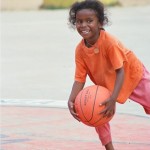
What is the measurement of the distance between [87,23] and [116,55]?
1.18ft

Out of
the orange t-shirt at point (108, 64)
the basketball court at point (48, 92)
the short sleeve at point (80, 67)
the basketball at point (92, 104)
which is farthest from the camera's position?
the basketball court at point (48, 92)

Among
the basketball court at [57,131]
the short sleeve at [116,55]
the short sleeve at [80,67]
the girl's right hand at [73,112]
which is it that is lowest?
the basketball court at [57,131]

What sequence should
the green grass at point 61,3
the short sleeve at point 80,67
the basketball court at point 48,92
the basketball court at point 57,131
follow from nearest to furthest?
the short sleeve at point 80,67 → the basketball court at point 57,131 → the basketball court at point 48,92 → the green grass at point 61,3

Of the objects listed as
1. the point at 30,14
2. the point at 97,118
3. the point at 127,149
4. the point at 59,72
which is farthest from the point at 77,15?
the point at 30,14

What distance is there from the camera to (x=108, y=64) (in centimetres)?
598

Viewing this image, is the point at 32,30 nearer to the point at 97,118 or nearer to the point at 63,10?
the point at 63,10

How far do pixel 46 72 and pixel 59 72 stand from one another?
23 centimetres

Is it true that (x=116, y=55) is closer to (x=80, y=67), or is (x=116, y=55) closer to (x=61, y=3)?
(x=80, y=67)

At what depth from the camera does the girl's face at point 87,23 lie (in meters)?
5.84

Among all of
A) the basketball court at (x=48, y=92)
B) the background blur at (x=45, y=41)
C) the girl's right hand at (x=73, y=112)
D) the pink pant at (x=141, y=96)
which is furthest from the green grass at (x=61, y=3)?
the girl's right hand at (x=73, y=112)

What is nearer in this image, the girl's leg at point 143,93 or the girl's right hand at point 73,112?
the girl's right hand at point 73,112

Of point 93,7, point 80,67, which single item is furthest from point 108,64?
point 93,7

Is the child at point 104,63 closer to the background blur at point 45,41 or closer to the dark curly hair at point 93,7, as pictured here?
the dark curly hair at point 93,7

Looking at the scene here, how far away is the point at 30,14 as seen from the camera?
24.5 metres
